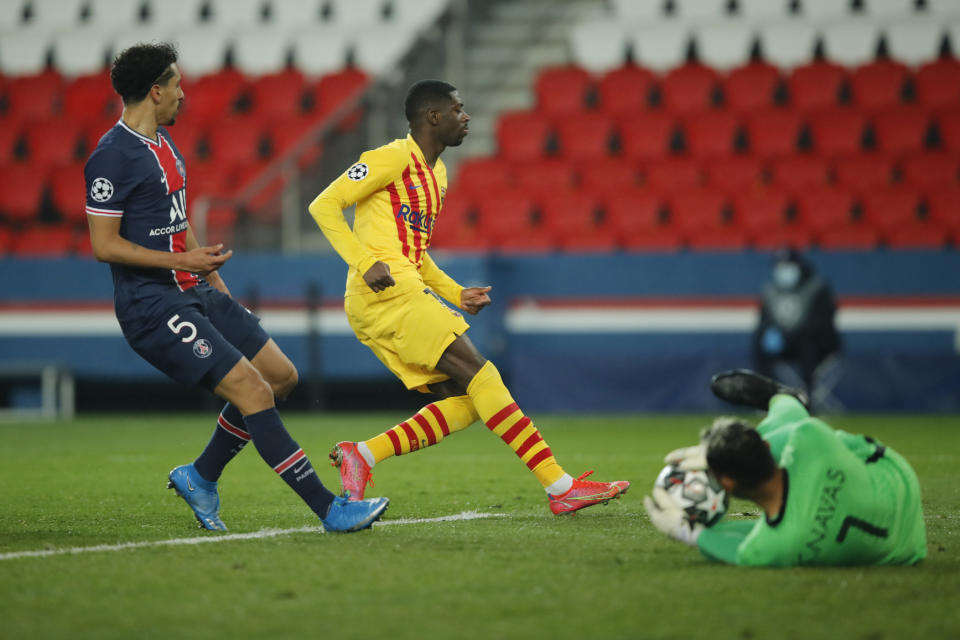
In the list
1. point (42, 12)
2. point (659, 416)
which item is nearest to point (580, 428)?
point (659, 416)

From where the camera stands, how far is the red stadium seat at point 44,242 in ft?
55.3

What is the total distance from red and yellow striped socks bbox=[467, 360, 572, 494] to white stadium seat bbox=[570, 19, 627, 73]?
12.3 meters

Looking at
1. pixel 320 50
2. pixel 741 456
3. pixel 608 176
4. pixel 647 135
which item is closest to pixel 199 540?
pixel 741 456

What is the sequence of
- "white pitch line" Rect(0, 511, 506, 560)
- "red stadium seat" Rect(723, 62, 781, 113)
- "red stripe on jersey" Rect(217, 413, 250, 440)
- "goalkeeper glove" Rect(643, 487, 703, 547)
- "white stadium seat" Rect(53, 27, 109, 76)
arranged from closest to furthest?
1. "goalkeeper glove" Rect(643, 487, 703, 547)
2. "white pitch line" Rect(0, 511, 506, 560)
3. "red stripe on jersey" Rect(217, 413, 250, 440)
4. "red stadium seat" Rect(723, 62, 781, 113)
5. "white stadium seat" Rect(53, 27, 109, 76)

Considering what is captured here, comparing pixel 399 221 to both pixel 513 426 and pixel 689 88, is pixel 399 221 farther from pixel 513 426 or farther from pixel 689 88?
pixel 689 88

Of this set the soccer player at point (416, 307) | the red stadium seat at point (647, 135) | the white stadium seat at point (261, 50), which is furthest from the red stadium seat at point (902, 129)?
the soccer player at point (416, 307)

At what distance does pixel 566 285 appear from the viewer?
15.3m

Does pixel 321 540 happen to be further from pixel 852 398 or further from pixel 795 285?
pixel 852 398

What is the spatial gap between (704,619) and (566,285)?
11.6 metres

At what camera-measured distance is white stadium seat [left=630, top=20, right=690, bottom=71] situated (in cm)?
1775

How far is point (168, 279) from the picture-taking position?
18.3 feet

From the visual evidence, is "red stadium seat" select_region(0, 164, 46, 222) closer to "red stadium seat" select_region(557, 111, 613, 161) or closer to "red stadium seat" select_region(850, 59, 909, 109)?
"red stadium seat" select_region(557, 111, 613, 161)

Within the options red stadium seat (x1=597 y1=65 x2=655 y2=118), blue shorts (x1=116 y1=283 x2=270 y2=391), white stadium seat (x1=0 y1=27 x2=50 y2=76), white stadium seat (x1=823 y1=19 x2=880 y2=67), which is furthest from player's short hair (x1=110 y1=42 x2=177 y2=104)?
white stadium seat (x1=0 y1=27 x2=50 y2=76)

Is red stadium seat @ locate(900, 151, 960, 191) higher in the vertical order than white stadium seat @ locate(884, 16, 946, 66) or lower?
lower
